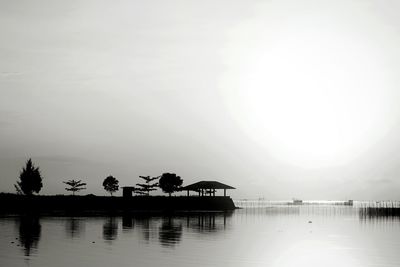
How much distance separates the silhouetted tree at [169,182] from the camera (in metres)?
120

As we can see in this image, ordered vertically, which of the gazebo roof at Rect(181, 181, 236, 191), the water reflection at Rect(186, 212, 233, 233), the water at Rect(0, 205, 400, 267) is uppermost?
the gazebo roof at Rect(181, 181, 236, 191)

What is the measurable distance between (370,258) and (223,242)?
10.4 meters

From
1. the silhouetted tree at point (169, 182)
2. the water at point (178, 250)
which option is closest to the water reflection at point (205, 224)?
the water at point (178, 250)

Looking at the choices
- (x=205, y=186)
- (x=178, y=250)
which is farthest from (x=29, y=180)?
(x=178, y=250)

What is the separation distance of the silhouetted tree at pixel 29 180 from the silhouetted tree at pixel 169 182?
107 ft

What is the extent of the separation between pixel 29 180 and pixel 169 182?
116 feet

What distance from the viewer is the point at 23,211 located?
7681 cm

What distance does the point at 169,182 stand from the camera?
4734 inches

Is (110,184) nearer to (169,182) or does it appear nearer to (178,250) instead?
(169,182)

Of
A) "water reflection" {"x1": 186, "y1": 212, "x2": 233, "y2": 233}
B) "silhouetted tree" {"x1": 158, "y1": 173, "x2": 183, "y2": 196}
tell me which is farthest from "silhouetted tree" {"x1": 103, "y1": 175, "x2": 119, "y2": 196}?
"water reflection" {"x1": 186, "y1": 212, "x2": 233, "y2": 233}

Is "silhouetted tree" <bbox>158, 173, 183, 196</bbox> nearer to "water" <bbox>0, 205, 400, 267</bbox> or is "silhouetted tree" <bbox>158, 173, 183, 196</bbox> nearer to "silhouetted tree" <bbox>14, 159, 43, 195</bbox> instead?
"silhouetted tree" <bbox>14, 159, 43, 195</bbox>

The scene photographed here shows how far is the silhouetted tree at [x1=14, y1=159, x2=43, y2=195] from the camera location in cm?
9300

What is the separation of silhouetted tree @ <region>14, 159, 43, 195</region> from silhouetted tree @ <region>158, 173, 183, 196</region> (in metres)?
32.6

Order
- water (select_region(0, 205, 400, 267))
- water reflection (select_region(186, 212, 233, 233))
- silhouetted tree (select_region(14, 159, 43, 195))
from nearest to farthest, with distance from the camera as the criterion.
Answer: water (select_region(0, 205, 400, 267)), water reflection (select_region(186, 212, 233, 233)), silhouetted tree (select_region(14, 159, 43, 195))
